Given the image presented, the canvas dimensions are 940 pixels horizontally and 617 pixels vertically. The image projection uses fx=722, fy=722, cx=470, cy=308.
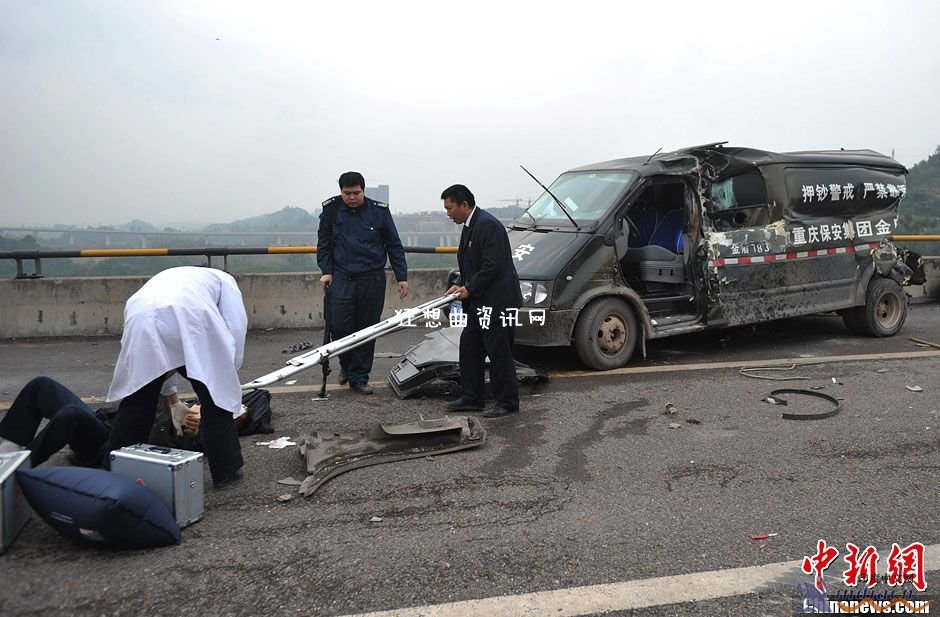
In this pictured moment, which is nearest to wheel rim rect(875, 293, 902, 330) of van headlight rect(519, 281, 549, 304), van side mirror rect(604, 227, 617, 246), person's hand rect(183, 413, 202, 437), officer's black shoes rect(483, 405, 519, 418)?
van side mirror rect(604, 227, 617, 246)

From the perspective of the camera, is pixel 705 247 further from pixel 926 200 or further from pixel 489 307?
pixel 926 200

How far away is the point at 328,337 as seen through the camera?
6.48 meters

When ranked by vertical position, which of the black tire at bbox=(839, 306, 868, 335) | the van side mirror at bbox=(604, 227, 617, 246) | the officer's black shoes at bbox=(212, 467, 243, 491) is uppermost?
the van side mirror at bbox=(604, 227, 617, 246)

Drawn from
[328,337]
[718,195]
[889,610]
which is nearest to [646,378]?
[718,195]

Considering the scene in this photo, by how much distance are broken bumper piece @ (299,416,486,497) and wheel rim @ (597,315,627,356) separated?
2288mm

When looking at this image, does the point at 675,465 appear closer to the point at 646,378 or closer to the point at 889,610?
the point at 889,610

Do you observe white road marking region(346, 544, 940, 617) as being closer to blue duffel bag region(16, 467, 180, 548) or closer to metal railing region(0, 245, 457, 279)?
blue duffel bag region(16, 467, 180, 548)

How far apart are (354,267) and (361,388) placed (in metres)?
1.04

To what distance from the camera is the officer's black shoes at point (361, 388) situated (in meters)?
6.12

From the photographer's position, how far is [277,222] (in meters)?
12.6

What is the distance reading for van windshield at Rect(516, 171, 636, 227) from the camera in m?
7.03

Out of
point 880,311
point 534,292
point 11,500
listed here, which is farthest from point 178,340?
point 880,311

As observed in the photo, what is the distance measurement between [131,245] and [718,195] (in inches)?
281

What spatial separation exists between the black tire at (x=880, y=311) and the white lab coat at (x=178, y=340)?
285 inches
